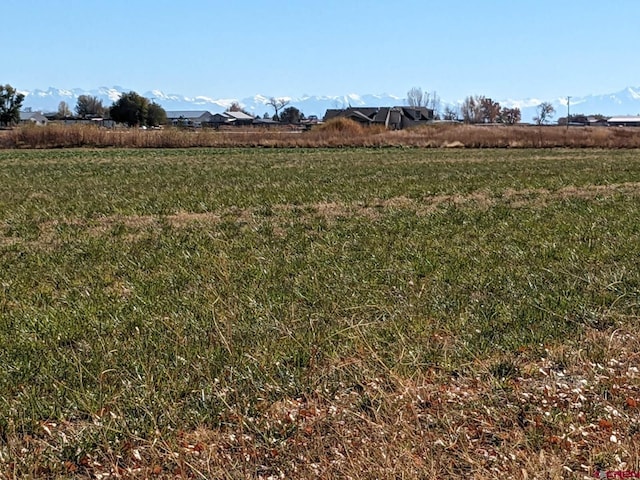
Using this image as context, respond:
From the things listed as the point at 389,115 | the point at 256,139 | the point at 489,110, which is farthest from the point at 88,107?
the point at 489,110

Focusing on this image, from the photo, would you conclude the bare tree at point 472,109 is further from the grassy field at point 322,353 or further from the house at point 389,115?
the grassy field at point 322,353

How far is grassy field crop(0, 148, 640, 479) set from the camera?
13.0ft

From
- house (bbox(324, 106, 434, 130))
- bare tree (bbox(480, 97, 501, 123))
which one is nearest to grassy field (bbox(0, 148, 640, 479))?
house (bbox(324, 106, 434, 130))

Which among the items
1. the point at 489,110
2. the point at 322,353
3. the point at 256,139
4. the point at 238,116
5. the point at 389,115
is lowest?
the point at 322,353

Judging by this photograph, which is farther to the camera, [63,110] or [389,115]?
[63,110]

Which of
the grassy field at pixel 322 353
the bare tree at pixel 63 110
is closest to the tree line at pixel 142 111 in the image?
the bare tree at pixel 63 110

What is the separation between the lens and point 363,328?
236 inches

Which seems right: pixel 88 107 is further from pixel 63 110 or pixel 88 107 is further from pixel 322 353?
pixel 322 353

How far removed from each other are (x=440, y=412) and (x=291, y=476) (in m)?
1.32

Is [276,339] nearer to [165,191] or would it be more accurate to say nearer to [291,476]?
[291,476]

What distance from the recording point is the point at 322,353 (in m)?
5.46

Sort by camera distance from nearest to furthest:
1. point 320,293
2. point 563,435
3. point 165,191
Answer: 1. point 563,435
2. point 320,293
3. point 165,191

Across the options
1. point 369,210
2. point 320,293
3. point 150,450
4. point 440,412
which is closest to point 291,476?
point 150,450

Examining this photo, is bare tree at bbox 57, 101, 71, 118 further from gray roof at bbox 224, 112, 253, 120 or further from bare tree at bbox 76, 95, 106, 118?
gray roof at bbox 224, 112, 253, 120
